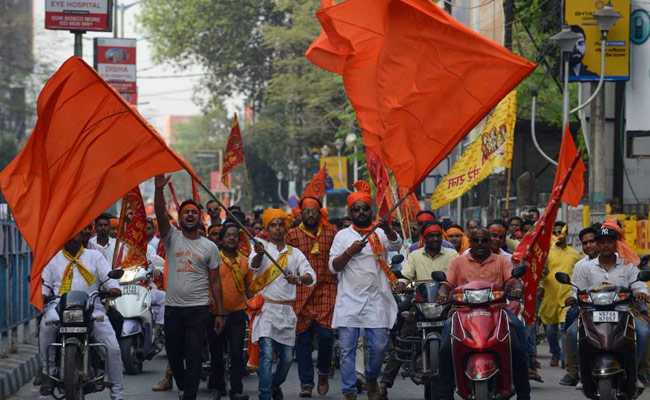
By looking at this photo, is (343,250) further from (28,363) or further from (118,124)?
(28,363)

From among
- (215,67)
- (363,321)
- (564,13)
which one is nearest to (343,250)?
(363,321)

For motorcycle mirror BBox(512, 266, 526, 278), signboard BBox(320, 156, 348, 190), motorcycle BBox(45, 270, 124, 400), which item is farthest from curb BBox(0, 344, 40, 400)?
signboard BBox(320, 156, 348, 190)

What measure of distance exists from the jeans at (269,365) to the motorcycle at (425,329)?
3.51 ft

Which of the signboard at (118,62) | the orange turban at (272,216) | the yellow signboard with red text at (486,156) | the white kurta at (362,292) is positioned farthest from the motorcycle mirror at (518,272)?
the signboard at (118,62)

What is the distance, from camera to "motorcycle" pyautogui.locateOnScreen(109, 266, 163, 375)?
15656 millimetres

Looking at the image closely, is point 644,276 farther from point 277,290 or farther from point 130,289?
point 130,289

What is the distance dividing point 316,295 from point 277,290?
1.43 m

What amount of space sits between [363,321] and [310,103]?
4164 centimetres

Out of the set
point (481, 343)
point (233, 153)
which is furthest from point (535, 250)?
point (233, 153)

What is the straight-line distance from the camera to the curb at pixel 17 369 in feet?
46.2

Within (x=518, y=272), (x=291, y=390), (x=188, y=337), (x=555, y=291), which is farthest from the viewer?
(x=555, y=291)

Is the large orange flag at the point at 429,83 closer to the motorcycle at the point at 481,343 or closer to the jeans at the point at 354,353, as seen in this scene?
the jeans at the point at 354,353

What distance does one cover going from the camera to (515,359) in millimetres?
11148

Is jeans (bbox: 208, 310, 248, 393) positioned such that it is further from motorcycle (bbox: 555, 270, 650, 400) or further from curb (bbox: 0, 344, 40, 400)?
motorcycle (bbox: 555, 270, 650, 400)
